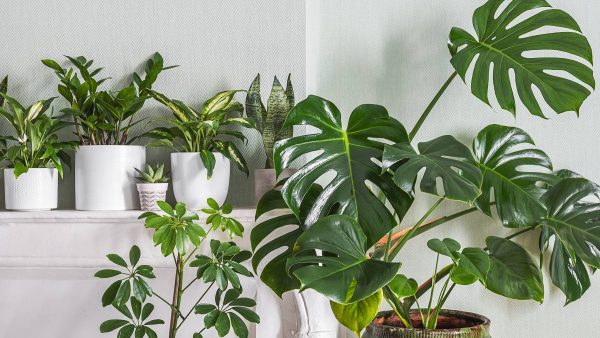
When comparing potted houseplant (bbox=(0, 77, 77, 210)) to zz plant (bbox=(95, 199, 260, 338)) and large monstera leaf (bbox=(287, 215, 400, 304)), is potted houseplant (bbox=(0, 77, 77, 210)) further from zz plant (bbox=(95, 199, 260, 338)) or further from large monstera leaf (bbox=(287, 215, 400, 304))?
large monstera leaf (bbox=(287, 215, 400, 304))

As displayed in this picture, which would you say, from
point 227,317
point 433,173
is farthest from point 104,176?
point 433,173

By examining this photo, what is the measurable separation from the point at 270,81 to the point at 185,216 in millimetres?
554

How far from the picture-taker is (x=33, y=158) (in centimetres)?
229

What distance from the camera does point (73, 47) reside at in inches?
98.3

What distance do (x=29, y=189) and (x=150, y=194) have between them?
39cm

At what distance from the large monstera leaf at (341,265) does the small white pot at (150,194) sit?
68 centimetres

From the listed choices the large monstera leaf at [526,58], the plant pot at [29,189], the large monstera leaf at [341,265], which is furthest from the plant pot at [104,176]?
the large monstera leaf at [526,58]

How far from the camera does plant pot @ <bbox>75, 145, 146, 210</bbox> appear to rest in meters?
2.29

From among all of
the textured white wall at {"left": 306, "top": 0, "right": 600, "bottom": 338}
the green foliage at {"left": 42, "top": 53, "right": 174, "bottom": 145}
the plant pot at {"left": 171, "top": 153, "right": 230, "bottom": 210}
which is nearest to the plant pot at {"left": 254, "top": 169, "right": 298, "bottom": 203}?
the plant pot at {"left": 171, "top": 153, "right": 230, "bottom": 210}

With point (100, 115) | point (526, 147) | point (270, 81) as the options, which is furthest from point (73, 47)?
point (526, 147)

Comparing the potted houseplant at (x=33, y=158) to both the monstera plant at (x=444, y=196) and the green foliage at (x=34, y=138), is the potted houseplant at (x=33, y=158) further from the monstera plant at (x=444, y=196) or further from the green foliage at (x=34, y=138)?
the monstera plant at (x=444, y=196)

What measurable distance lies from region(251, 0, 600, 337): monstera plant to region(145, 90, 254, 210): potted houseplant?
7.7 inches

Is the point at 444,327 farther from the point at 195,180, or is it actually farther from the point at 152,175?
the point at 152,175

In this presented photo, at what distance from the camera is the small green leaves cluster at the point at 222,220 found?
2.05 metres
